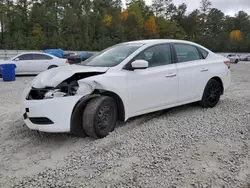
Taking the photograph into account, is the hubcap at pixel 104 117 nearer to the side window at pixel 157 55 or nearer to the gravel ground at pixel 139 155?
the gravel ground at pixel 139 155

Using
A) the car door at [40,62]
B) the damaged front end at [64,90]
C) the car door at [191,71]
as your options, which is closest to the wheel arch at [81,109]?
the damaged front end at [64,90]

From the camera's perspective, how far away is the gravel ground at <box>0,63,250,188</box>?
105 inches

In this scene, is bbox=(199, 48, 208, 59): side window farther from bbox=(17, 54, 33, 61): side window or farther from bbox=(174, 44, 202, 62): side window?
bbox=(17, 54, 33, 61): side window

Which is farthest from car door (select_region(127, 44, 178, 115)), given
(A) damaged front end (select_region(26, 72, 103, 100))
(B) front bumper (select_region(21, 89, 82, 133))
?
(B) front bumper (select_region(21, 89, 82, 133))

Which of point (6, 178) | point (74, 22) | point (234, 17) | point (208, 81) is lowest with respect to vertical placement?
point (6, 178)

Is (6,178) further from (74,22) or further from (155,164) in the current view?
(74,22)

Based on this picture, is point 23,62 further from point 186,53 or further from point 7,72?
point 186,53

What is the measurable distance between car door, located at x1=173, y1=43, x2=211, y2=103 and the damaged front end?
1845 millimetres

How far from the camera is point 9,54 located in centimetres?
2756

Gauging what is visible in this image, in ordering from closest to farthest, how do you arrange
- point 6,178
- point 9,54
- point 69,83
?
point 6,178, point 69,83, point 9,54

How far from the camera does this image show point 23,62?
42.3ft

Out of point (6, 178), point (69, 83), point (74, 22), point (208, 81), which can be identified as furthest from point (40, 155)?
point (74, 22)

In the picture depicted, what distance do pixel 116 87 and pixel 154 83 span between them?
0.76 metres

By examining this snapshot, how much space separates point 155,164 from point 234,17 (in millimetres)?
89803
